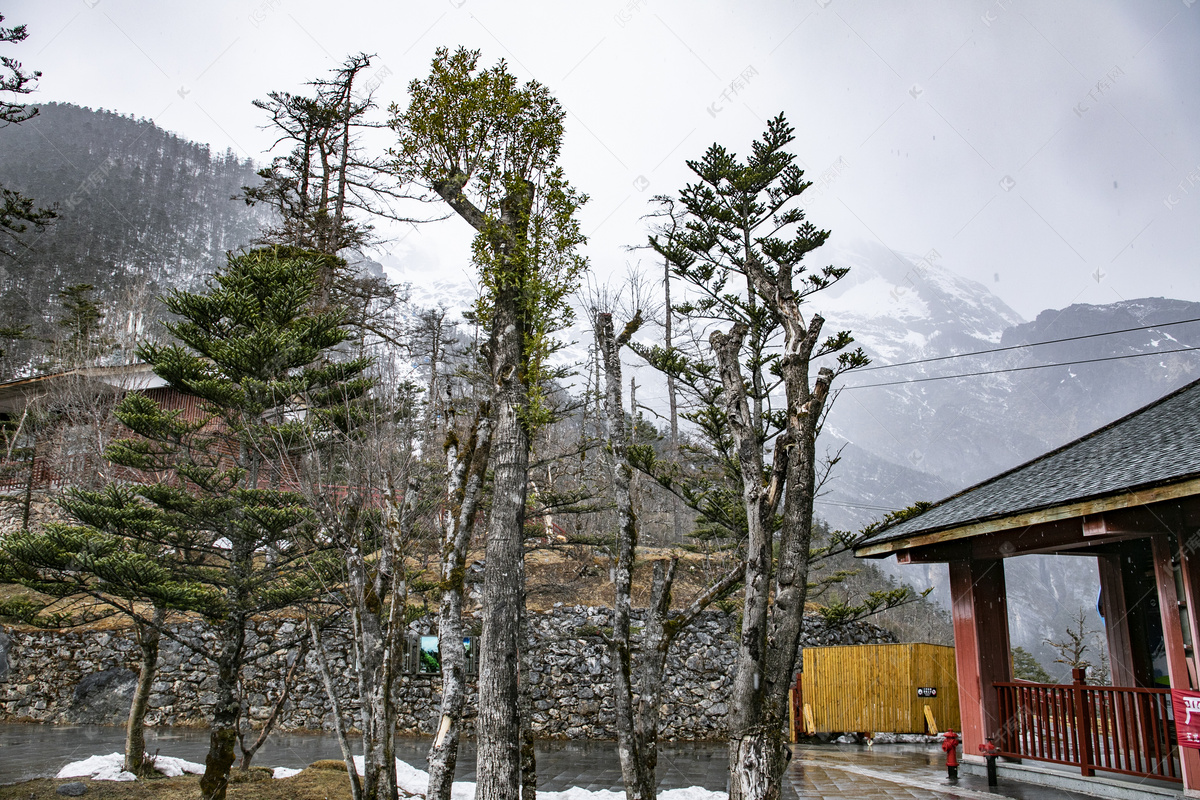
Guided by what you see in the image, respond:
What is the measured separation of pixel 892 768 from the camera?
963cm

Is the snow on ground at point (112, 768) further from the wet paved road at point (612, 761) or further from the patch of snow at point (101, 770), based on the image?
the wet paved road at point (612, 761)

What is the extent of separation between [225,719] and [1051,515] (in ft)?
29.8

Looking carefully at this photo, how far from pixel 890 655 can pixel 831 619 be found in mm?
1762

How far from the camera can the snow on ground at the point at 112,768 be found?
→ 8.55 metres

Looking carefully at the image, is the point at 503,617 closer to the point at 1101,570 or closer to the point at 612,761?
the point at 612,761

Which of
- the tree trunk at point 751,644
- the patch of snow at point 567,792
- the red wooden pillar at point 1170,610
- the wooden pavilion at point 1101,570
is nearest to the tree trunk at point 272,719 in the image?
the patch of snow at point 567,792

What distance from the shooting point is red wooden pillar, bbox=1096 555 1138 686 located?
30.0 ft

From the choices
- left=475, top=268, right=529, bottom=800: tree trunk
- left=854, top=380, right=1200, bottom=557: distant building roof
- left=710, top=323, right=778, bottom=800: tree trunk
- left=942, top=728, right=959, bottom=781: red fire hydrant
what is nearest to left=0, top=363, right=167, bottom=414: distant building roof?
left=475, top=268, right=529, bottom=800: tree trunk

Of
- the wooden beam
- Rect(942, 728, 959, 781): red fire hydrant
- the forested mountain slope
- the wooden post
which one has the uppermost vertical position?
the forested mountain slope

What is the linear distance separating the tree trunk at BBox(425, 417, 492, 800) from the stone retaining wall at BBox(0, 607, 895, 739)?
9321mm

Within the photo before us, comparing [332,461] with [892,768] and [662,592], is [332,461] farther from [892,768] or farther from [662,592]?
[892,768]

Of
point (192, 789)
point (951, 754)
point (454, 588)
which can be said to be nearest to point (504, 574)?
point (454, 588)

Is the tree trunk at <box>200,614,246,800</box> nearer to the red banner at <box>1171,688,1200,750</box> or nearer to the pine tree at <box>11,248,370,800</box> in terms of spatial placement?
the pine tree at <box>11,248,370,800</box>

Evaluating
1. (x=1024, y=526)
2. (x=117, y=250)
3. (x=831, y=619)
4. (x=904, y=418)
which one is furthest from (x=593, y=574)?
(x=904, y=418)
